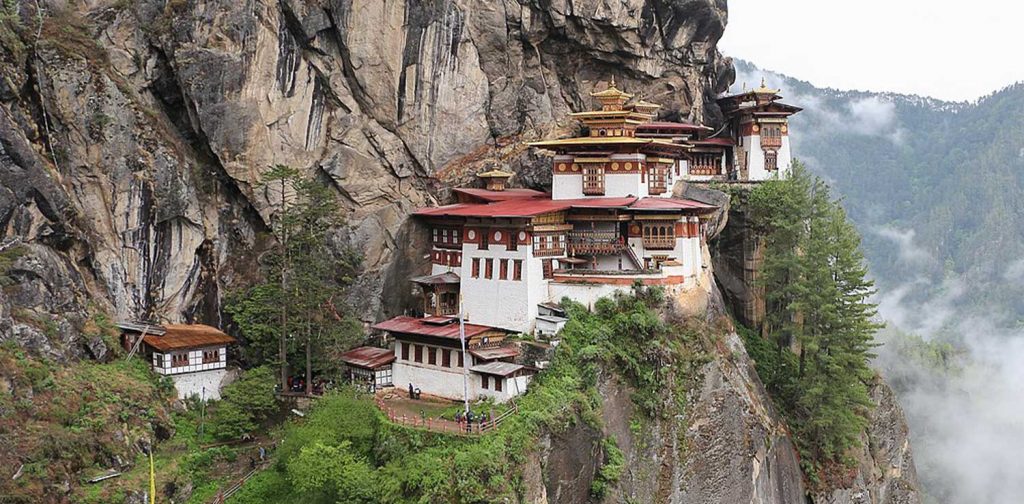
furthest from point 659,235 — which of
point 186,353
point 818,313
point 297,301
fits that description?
point 186,353

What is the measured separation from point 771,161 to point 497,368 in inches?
999

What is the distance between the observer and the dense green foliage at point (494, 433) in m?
28.5

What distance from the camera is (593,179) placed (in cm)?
4131

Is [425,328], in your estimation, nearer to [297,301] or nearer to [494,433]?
[297,301]

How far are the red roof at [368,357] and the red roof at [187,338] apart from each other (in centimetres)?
489

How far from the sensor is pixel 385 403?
3491 centimetres

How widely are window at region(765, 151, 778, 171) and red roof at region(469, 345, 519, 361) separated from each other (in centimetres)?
2327

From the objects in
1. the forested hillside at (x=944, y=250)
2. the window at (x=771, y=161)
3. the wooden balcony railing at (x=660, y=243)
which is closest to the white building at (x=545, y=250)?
the wooden balcony railing at (x=660, y=243)

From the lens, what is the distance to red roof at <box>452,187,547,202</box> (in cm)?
4222

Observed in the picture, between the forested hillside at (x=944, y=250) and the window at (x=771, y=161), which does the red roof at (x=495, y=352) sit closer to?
the window at (x=771, y=161)

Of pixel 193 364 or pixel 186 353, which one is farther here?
pixel 193 364

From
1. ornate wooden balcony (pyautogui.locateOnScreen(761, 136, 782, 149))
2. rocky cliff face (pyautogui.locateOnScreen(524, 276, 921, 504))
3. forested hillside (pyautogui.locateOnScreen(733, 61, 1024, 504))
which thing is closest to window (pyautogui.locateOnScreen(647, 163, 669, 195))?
rocky cliff face (pyautogui.locateOnScreen(524, 276, 921, 504))

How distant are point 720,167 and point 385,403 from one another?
27111 mm

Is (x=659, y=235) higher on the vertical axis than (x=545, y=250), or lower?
higher
